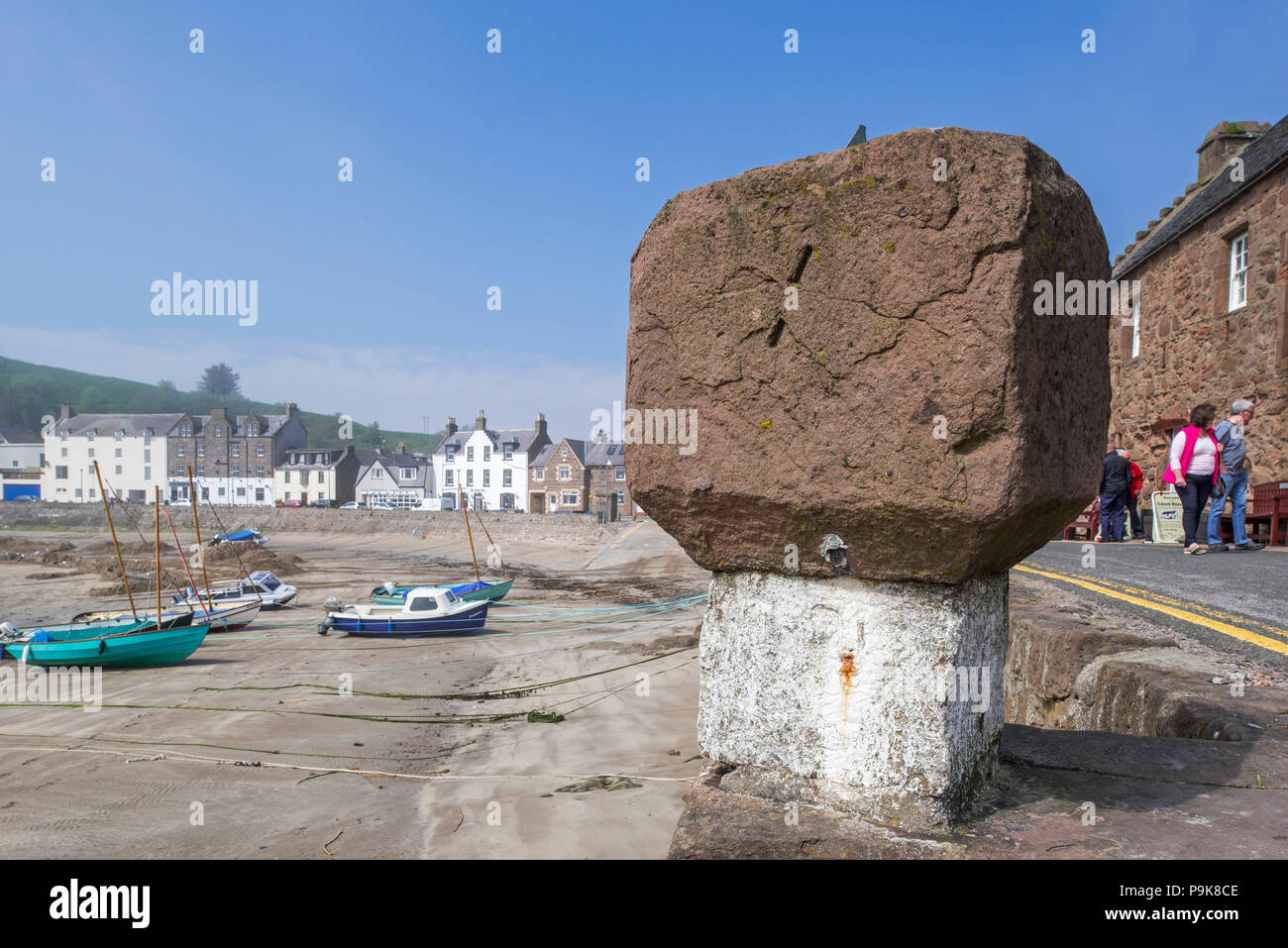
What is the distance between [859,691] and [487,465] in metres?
57.7

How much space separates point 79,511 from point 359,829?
64550 millimetres

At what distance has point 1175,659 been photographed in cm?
389

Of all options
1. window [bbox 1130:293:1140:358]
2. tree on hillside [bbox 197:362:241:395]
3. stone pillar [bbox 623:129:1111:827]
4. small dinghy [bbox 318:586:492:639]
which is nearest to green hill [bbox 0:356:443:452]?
tree on hillside [bbox 197:362:241:395]

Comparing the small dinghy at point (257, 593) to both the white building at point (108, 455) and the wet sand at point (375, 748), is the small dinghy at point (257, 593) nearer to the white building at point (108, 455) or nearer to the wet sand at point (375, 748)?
the wet sand at point (375, 748)

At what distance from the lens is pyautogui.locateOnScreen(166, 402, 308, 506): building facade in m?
63.8

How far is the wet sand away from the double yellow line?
3508 millimetres

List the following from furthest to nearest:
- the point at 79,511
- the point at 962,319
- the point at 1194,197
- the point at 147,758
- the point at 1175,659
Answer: the point at 79,511 < the point at 1194,197 < the point at 147,758 < the point at 1175,659 < the point at 962,319

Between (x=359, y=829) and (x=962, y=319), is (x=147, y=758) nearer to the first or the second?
(x=359, y=829)

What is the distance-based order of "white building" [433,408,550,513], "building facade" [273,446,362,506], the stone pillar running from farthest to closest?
"building facade" [273,446,362,506] → "white building" [433,408,550,513] → the stone pillar

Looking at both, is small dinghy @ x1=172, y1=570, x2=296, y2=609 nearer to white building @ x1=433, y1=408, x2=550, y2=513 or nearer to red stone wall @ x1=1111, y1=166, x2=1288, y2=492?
red stone wall @ x1=1111, y1=166, x2=1288, y2=492

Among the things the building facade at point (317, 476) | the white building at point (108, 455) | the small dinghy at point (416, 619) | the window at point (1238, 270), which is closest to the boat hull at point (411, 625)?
the small dinghy at point (416, 619)

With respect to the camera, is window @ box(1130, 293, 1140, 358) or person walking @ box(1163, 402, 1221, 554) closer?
person walking @ box(1163, 402, 1221, 554)
